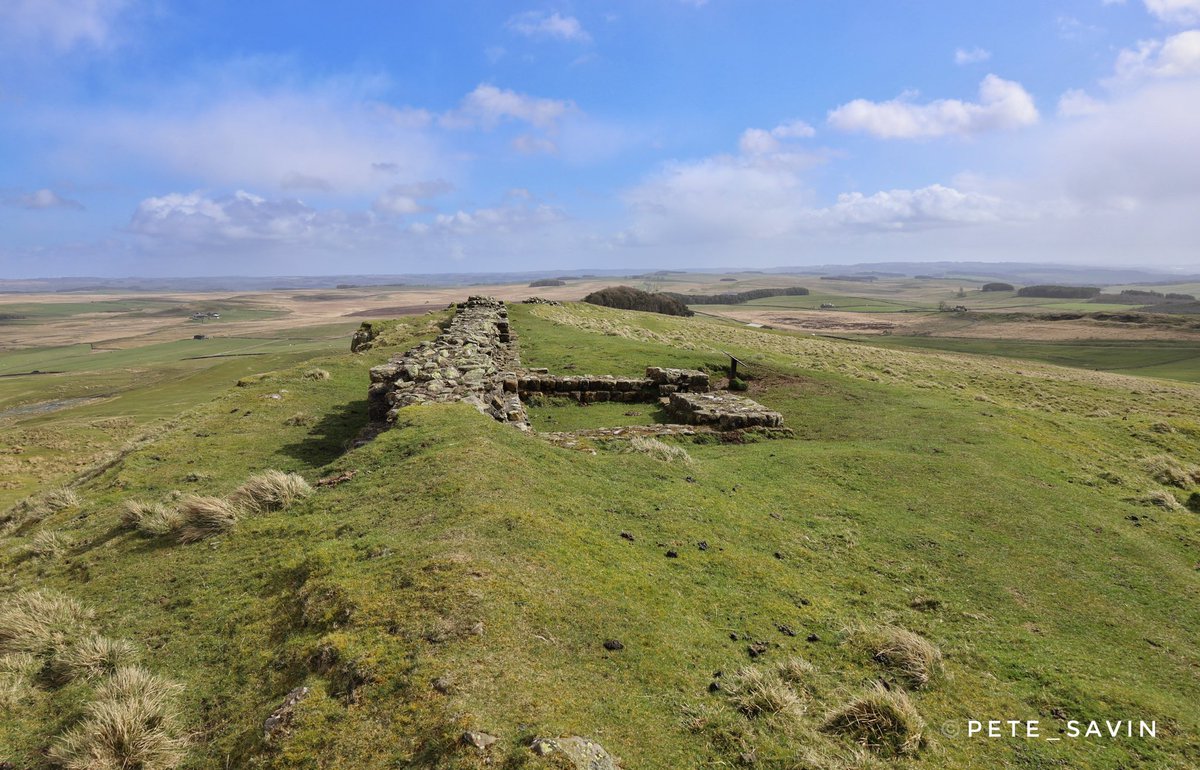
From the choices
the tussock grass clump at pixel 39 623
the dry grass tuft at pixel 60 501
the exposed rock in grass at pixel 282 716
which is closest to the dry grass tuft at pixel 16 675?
the tussock grass clump at pixel 39 623

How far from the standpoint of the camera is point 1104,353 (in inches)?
2645

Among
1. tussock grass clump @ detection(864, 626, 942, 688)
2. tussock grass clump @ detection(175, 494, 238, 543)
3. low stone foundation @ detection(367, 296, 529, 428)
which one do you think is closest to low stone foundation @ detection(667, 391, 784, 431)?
low stone foundation @ detection(367, 296, 529, 428)

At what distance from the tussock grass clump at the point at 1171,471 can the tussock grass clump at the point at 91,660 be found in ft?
73.3

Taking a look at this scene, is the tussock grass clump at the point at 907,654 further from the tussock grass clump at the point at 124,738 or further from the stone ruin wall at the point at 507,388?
the stone ruin wall at the point at 507,388

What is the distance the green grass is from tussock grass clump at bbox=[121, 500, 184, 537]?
223ft

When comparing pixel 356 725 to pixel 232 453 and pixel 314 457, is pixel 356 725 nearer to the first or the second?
Answer: pixel 314 457

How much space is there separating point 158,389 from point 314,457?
4517cm

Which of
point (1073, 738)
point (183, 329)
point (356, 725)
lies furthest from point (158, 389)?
point (183, 329)

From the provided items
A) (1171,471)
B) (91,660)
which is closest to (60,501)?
(91,660)

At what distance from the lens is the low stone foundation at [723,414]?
55.3 feet

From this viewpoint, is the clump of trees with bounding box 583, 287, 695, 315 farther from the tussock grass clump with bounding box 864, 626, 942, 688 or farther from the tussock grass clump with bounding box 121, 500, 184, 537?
the tussock grass clump with bounding box 864, 626, 942, 688

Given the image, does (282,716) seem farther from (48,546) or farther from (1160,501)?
(1160,501)

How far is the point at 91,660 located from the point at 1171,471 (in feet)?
75.7

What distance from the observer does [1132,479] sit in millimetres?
14625
